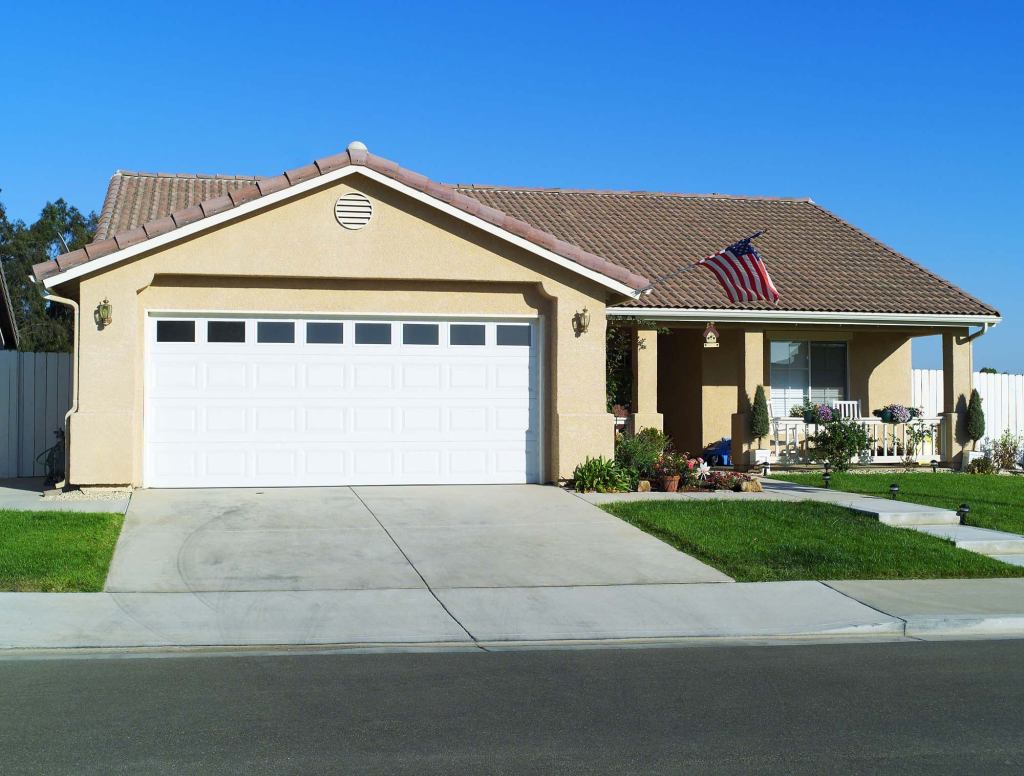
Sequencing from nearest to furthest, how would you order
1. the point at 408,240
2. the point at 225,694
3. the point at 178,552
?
the point at 225,694 → the point at 178,552 → the point at 408,240

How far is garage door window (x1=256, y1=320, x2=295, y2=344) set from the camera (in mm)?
15578

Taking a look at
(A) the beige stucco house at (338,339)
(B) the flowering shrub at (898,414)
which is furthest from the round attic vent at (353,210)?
(B) the flowering shrub at (898,414)

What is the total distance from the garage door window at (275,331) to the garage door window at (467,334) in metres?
2.32

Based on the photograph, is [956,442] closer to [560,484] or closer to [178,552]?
[560,484]

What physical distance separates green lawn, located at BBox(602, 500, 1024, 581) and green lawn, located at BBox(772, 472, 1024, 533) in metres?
2.13

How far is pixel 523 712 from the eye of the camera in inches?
263

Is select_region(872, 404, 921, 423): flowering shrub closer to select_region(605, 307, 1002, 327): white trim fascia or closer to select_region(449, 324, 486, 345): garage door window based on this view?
select_region(605, 307, 1002, 327): white trim fascia

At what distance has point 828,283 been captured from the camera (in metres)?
21.7

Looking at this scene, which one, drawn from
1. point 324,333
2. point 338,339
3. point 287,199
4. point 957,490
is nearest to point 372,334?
point 338,339

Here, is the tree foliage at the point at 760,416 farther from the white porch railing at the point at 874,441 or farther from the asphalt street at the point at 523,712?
the asphalt street at the point at 523,712

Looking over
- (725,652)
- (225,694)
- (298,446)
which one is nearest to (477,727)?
(225,694)

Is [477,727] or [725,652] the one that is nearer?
[477,727]

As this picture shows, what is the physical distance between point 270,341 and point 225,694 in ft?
29.9

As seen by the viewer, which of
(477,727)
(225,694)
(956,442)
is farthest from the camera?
(956,442)
